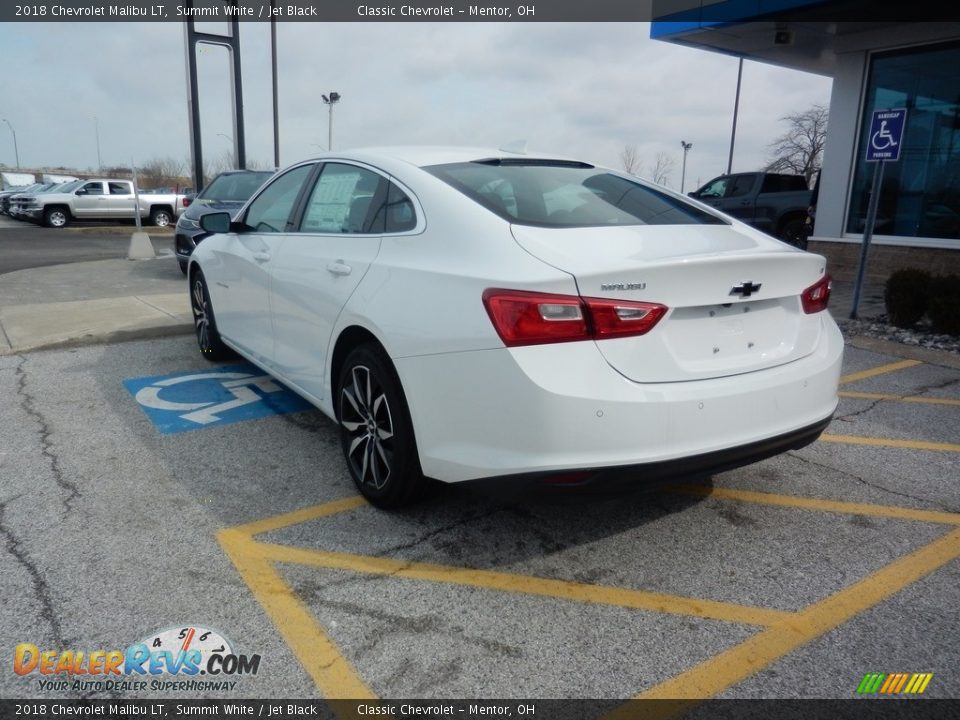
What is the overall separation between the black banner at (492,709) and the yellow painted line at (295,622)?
8 cm

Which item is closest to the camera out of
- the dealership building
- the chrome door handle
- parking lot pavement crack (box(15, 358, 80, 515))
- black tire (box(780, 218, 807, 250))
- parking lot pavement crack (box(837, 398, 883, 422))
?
the chrome door handle

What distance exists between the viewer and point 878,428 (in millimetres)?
4461

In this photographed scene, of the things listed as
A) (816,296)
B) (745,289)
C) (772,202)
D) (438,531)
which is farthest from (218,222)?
(772,202)

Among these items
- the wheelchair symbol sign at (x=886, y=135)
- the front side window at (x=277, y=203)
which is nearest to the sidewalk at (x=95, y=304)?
the wheelchair symbol sign at (x=886, y=135)

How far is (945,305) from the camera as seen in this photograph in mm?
6984

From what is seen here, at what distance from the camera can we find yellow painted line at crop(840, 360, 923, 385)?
570cm

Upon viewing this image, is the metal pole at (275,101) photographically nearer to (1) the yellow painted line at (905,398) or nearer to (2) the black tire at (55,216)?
(2) the black tire at (55,216)

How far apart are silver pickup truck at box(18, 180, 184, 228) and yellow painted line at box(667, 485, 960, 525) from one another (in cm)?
2409

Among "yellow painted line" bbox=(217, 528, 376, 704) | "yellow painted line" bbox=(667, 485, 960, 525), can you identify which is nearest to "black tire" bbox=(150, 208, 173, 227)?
"yellow painted line" bbox=(217, 528, 376, 704)

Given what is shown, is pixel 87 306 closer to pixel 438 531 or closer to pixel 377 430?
pixel 377 430

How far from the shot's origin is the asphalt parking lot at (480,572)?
86.7 inches

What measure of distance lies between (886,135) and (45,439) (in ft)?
26.5

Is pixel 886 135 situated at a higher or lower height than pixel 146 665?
higher

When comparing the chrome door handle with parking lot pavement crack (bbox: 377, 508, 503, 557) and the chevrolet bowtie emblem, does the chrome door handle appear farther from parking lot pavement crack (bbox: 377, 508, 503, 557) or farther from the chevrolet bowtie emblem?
the chevrolet bowtie emblem
